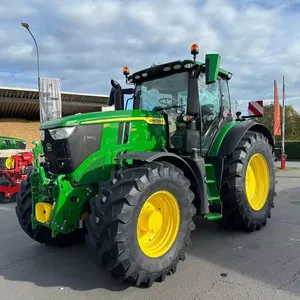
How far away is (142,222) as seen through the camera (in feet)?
11.7

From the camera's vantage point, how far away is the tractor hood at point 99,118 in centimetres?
379

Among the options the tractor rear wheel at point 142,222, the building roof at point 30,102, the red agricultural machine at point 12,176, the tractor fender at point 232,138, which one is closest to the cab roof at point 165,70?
the tractor fender at point 232,138

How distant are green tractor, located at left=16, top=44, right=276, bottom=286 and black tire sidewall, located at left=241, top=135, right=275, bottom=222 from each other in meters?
0.02

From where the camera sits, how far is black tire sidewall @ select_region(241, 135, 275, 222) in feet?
15.7

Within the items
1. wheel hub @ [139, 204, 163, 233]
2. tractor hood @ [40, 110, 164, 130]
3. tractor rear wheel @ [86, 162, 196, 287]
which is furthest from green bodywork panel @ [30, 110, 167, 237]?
wheel hub @ [139, 204, 163, 233]

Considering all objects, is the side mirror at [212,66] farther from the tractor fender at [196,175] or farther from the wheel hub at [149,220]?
the wheel hub at [149,220]

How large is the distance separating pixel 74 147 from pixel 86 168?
0.27 m

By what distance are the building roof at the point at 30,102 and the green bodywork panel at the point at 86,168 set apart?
19.9 metres

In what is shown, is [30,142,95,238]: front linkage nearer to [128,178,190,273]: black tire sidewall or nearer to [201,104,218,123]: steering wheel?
[128,178,190,273]: black tire sidewall

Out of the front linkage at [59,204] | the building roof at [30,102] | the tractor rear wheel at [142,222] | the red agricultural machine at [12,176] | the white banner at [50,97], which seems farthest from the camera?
the building roof at [30,102]

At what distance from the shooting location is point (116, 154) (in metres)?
3.98

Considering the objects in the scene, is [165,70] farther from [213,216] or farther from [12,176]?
[12,176]

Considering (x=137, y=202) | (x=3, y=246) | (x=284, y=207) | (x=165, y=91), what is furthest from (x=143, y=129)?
(x=284, y=207)

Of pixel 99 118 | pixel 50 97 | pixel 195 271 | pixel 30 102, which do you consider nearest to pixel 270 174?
pixel 195 271
